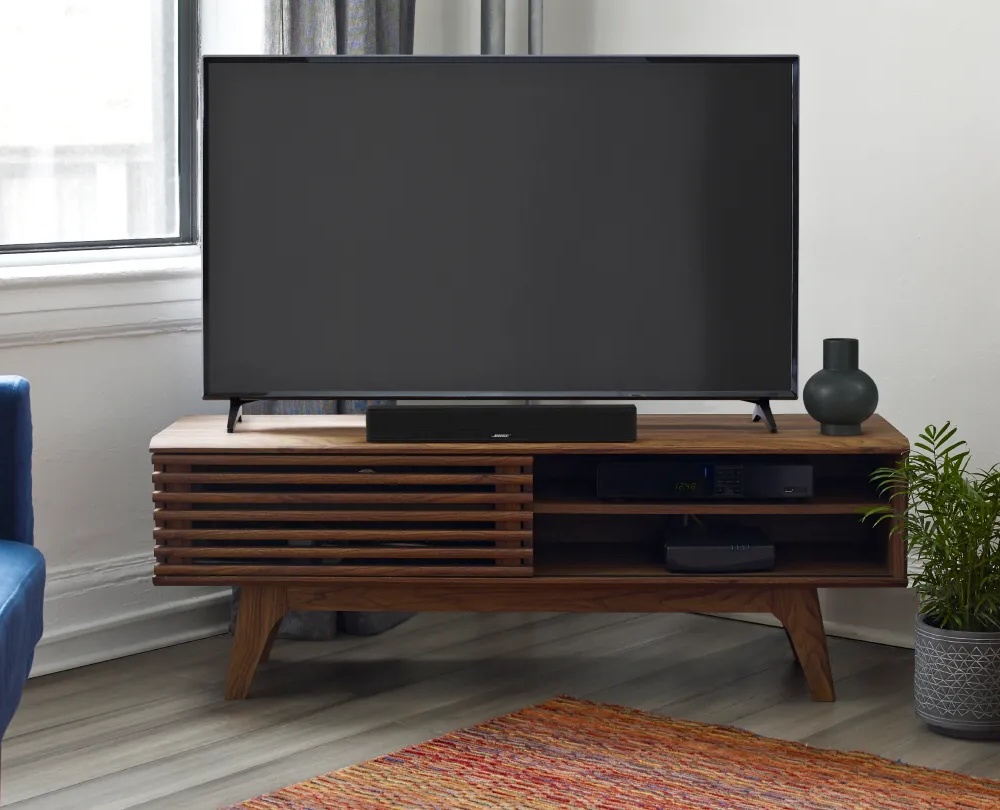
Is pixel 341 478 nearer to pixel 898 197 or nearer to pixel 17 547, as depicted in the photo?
pixel 17 547

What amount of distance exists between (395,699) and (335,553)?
1.14 feet

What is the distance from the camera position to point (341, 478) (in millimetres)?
2920

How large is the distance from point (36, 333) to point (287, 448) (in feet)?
2.25

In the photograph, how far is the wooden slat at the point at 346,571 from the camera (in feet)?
9.65

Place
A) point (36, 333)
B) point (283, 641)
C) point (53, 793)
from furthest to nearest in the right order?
1. point (283, 641)
2. point (36, 333)
3. point (53, 793)

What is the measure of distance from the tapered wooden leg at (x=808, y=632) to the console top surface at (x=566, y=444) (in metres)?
0.33

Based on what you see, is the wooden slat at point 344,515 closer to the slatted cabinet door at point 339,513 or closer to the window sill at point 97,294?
the slatted cabinet door at point 339,513

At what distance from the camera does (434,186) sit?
3.01m

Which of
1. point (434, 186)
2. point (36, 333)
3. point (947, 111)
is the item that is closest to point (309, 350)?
point (434, 186)

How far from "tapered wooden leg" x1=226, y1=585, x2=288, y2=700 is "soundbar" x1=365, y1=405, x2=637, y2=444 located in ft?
1.36

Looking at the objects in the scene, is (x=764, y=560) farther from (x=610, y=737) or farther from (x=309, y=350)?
(x=309, y=350)

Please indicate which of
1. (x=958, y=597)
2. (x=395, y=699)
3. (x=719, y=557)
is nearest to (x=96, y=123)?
(x=395, y=699)

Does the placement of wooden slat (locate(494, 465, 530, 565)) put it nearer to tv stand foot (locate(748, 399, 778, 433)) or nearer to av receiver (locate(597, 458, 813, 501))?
av receiver (locate(597, 458, 813, 501))

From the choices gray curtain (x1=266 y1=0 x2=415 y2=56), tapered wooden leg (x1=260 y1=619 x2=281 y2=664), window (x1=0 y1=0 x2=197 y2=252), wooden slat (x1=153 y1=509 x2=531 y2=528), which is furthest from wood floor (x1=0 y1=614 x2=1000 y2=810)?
gray curtain (x1=266 y1=0 x2=415 y2=56)
